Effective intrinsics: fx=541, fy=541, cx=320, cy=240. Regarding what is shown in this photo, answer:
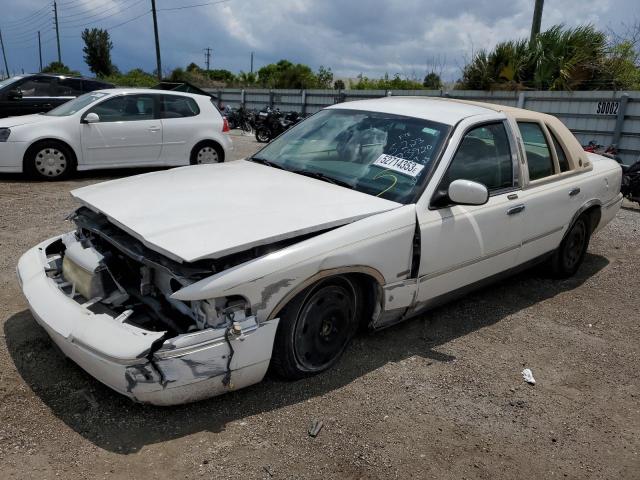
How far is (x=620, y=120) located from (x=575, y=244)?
8047 millimetres

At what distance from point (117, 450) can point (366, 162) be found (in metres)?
2.39

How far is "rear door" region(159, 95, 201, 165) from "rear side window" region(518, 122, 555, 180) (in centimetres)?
655

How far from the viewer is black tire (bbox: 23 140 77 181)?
8445mm

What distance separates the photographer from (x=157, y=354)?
2514 mm

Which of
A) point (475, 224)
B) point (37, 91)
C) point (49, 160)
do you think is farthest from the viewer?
point (37, 91)

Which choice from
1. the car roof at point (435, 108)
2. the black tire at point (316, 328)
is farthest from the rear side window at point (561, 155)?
the black tire at point (316, 328)

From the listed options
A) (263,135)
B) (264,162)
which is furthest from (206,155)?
(263,135)

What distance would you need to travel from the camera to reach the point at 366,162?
3.85 metres

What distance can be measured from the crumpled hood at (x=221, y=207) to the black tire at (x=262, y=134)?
14872 mm

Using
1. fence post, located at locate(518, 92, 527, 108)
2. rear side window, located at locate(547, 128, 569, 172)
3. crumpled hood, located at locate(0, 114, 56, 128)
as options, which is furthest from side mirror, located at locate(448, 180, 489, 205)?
fence post, located at locate(518, 92, 527, 108)

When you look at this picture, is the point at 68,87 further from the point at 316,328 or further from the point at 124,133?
the point at 316,328

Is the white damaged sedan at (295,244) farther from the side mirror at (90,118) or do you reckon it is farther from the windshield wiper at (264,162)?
the side mirror at (90,118)

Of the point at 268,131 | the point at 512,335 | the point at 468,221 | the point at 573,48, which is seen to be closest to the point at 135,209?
the point at 468,221

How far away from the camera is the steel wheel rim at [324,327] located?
3107mm
